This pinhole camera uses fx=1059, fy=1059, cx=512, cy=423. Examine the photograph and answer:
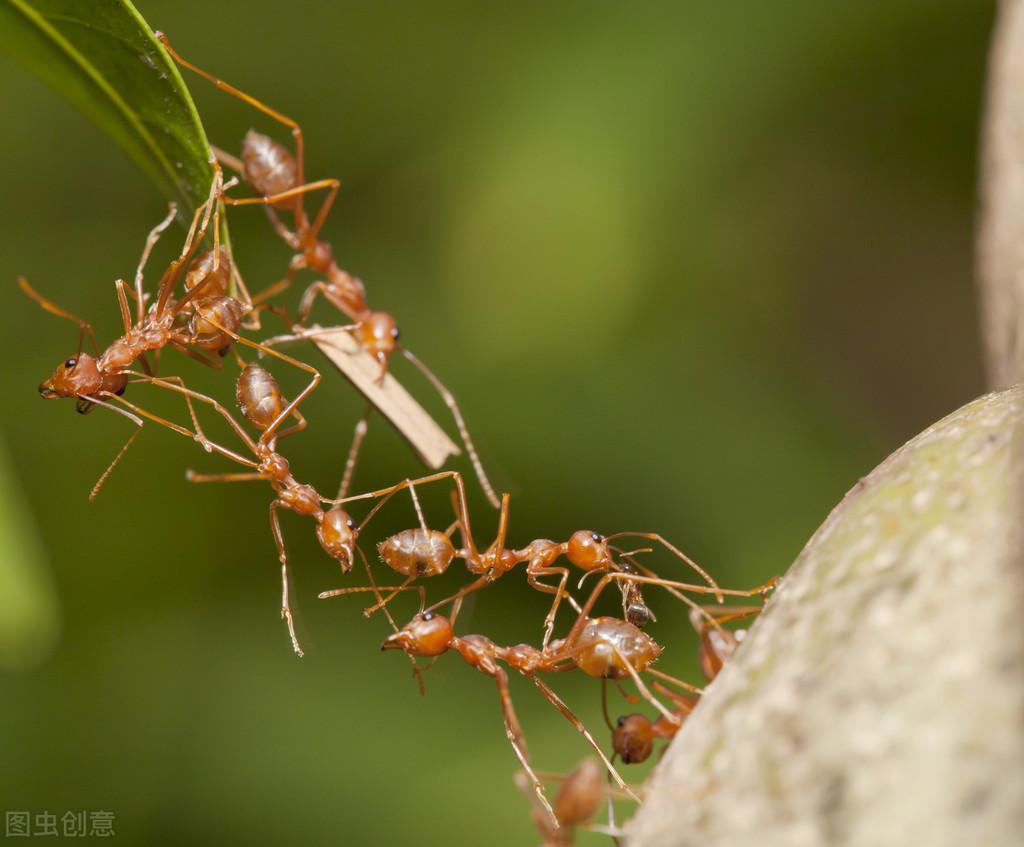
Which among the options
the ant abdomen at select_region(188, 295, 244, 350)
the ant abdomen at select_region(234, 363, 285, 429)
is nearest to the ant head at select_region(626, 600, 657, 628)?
the ant abdomen at select_region(234, 363, 285, 429)

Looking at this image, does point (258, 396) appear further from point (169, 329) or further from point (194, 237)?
point (194, 237)

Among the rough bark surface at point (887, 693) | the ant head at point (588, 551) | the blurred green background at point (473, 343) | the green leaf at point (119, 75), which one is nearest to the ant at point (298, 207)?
the ant head at point (588, 551)

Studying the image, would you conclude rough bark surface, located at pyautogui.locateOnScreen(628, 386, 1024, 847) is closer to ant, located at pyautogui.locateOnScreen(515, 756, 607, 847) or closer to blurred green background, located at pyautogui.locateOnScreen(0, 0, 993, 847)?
ant, located at pyautogui.locateOnScreen(515, 756, 607, 847)

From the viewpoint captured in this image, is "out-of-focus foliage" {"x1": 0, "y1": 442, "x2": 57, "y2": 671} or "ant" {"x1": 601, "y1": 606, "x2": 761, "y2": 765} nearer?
"ant" {"x1": 601, "y1": 606, "x2": 761, "y2": 765}

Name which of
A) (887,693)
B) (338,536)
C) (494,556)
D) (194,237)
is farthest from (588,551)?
(887,693)

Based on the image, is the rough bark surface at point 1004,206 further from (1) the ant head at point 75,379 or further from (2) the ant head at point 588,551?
(1) the ant head at point 75,379

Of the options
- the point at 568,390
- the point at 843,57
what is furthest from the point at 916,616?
the point at 843,57

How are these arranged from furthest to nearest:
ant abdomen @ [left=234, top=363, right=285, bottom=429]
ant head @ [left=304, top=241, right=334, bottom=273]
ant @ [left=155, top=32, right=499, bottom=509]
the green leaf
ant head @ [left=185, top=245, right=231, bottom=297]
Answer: ant head @ [left=304, top=241, right=334, bottom=273] → ant @ [left=155, top=32, right=499, bottom=509] → ant abdomen @ [left=234, top=363, right=285, bottom=429] → ant head @ [left=185, top=245, right=231, bottom=297] → the green leaf
